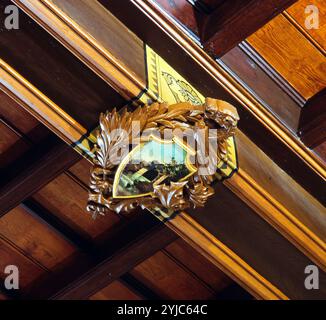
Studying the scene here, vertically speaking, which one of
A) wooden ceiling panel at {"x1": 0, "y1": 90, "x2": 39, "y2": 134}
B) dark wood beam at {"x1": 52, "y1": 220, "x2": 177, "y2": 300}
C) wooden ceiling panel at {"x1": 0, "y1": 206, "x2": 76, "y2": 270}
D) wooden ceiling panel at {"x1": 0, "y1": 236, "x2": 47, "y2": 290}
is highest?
wooden ceiling panel at {"x1": 0, "y1": 90, "x2": 39, "y2": 134}

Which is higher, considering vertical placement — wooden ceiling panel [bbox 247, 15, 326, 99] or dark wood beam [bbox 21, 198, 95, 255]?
wooden ceiling panel [bbox 247, 15, 326, 99]

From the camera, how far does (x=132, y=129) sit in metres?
2.83

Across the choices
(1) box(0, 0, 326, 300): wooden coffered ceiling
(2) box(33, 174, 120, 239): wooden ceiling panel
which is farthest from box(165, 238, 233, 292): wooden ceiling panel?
(2) box(33, 174, 120, 239): wooden ceiling panel

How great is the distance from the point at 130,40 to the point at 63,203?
1173mm

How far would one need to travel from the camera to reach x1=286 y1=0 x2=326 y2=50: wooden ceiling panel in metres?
3.20

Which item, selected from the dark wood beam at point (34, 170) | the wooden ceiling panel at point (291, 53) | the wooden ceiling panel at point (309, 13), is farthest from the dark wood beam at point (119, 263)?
the wooden ceiling panel at point (309, 13)

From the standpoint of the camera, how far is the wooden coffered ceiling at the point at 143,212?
9.29ft

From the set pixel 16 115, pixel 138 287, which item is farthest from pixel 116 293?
pixel 16 115

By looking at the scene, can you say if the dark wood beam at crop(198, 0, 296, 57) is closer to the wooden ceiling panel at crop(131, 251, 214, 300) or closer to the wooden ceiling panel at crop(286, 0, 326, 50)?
the wooden ceiling panel at crop(286, 0, 326, 50)

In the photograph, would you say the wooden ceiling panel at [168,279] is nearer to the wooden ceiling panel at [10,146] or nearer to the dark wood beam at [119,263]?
the dark wood beam at [119,263]

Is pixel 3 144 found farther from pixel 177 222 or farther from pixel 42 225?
pixel 177 222

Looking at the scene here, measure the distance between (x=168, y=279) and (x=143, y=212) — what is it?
53cm

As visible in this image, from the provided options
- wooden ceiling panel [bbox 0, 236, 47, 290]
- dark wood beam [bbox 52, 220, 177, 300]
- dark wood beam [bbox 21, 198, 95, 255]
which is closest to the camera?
dark wood beam [bbox 52, 220, 177, 300]

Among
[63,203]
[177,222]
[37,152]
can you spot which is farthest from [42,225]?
[177,222]
